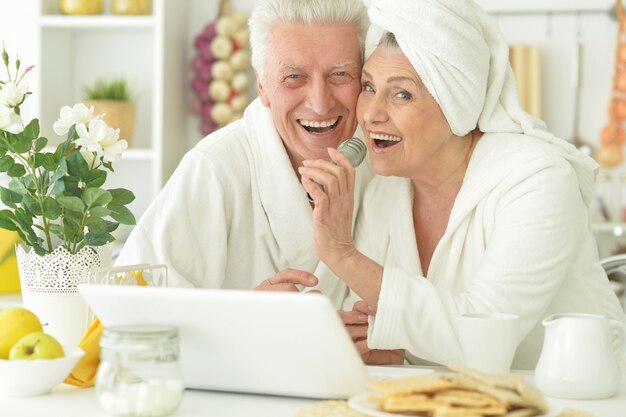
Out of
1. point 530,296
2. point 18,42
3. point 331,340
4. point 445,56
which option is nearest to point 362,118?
point 445,56

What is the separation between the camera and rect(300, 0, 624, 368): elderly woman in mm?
1665

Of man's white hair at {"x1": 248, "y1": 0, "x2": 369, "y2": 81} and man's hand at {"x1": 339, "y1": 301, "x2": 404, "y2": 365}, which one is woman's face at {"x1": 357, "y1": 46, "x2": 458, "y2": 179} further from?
man's hand at {"x1": 339, "y1": 301, "x2": 404, "y2": 365}

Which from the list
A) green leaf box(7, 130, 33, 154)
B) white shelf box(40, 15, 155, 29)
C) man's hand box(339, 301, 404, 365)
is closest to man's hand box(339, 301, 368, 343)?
man's hand box(339, 301, 404, 365)

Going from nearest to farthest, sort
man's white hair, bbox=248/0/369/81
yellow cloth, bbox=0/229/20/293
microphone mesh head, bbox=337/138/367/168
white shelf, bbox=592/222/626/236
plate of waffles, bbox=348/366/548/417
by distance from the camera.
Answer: plate of waffles, bbox=348/366/548/417, microphone mesh head, bbox=337/138/367/168, man's white hair, bbox=248/0/369/81, yellow cloth, bbox=0/229/20/293, white shelf, bbox=592/222/626/236

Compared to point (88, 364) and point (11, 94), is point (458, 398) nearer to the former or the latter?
point (88, 364)

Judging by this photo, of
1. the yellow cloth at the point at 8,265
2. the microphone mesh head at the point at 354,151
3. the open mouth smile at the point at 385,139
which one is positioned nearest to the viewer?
the microphone mesh head at the point at 354,151

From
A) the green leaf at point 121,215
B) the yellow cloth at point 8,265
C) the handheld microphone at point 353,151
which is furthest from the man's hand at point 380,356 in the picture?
the yellow cloth at point 8,265

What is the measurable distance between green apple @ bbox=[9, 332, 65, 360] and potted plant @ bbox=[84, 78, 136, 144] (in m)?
2.27

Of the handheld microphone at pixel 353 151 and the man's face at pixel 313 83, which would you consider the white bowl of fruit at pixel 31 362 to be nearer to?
the handheld microphone at pixel 353 151

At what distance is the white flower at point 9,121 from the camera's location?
5.17 feet

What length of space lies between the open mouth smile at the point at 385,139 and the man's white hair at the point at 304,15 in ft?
0.74

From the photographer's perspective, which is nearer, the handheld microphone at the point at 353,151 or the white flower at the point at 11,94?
the white flower at the point at 11,94

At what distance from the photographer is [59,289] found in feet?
5.28

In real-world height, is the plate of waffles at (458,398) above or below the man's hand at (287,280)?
above
